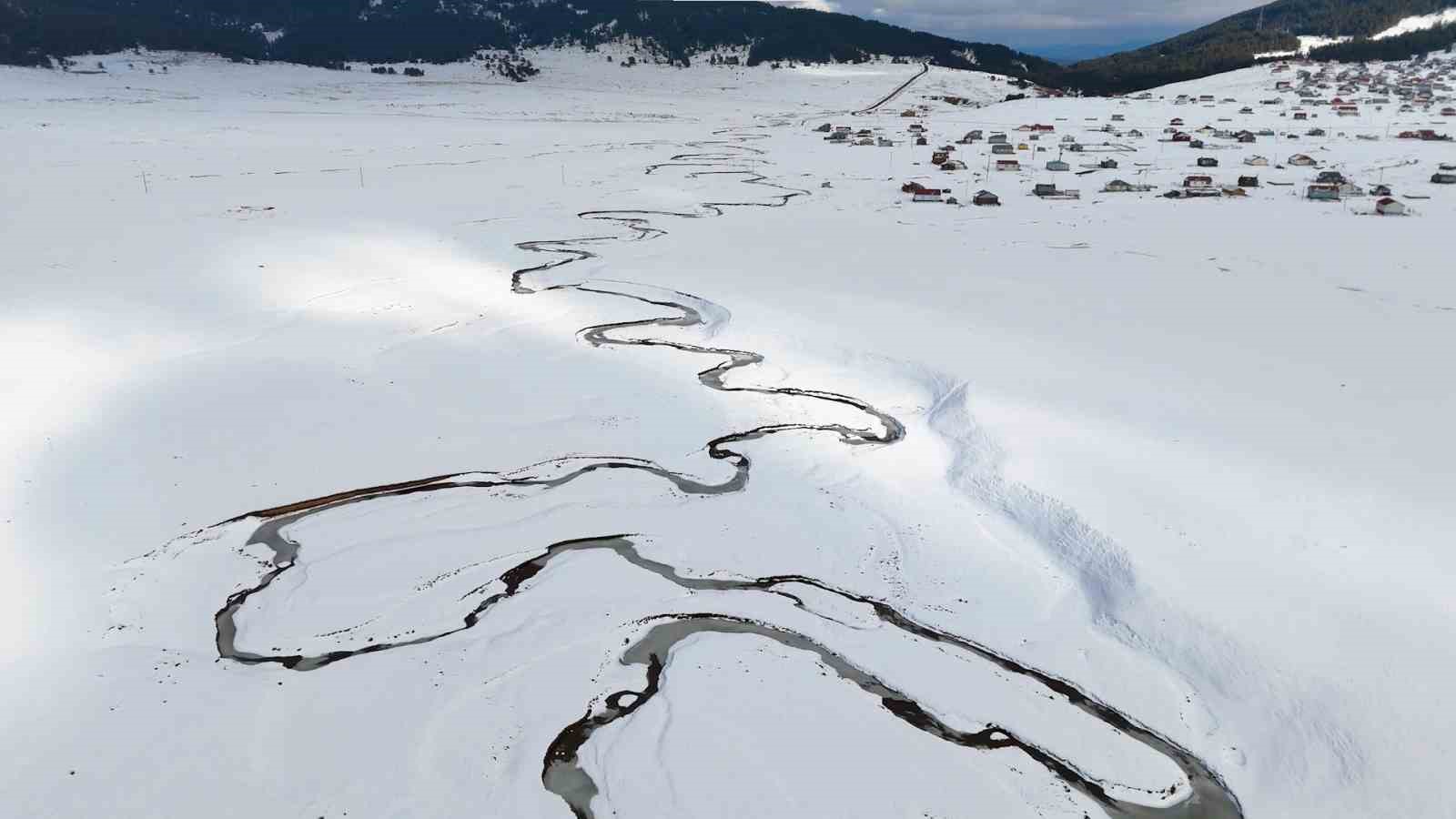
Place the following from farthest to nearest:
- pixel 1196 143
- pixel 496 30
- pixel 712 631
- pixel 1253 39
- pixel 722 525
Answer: pixel 1253 39 < pixel 496 30 < pixel 1196 143 < pixel 722 525 < pixel 712 631

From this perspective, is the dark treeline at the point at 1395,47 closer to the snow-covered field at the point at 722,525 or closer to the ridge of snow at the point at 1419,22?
the ridge of snow at the point at 1419,22

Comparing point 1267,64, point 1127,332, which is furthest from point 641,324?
point 1267,64

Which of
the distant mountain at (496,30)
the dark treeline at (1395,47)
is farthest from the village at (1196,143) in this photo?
the distant mountain at (496,30)

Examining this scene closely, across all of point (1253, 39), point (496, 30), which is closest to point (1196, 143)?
point (1253, 39)

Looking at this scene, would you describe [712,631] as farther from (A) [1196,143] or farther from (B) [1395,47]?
(B) [1395,47]

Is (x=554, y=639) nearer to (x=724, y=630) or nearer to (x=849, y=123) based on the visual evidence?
(x=724, y=630)

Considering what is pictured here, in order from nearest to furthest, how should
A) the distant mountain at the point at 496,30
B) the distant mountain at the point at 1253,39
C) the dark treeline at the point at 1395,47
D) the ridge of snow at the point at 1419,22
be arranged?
the distant mountain at the point at 496,30 → the dark treeline at the point at 1395,47 → the distant mountain at the point at 1253,39 → the ridge of snow at the point at 1419,22
